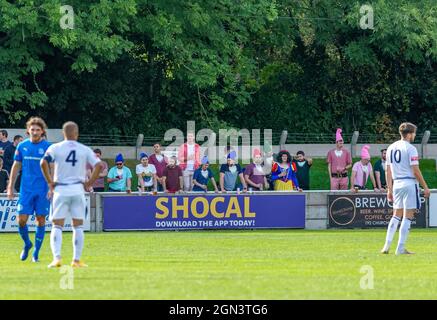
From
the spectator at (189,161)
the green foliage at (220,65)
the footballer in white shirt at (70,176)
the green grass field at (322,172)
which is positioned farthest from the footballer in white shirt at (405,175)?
the green foliage at (220,65)

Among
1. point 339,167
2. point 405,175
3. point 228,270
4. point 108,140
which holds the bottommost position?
point 228,270

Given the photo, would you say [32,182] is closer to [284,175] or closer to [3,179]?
[3,179]

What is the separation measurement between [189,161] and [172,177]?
1800 millimetres

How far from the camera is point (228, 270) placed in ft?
52.5

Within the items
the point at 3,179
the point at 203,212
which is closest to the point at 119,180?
the point at 203,212

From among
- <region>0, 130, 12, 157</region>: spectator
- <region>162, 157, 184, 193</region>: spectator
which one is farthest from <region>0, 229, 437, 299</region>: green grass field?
<region>0, 130, 12, 157</region>: spectator

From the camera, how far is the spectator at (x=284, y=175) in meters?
31.2

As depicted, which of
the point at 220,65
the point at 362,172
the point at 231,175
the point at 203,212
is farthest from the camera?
the point at 220,65

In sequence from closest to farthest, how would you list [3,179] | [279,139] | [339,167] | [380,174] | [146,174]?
[3,179] < [146,174] < [339,167] < [380,174] < [279,139]

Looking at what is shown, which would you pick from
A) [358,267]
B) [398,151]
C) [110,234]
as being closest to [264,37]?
[110,234]

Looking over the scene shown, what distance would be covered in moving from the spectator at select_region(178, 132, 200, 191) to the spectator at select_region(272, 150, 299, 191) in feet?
6.67

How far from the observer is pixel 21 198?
1841 cm
